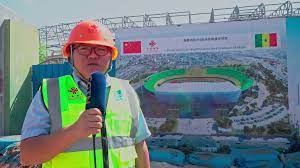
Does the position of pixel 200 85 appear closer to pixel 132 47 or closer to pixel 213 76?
pixel 213 76

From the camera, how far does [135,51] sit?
26.0 ft

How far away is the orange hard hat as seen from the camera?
1.67 metres

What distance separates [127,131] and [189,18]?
932cm

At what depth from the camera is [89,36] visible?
1680mm

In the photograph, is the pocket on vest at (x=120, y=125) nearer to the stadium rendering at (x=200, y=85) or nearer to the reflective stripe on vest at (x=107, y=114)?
the reflective stripe on vest at (x=107, y=114)

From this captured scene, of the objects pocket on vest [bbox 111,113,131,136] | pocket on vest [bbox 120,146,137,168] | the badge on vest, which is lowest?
pocket on vest [bbox 120,146,137,168]

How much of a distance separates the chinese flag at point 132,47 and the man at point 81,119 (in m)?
6.10

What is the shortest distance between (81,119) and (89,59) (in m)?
0.39

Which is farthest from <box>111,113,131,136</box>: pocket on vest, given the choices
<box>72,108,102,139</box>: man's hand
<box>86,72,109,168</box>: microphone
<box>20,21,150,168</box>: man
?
<box>72,108,102,139</box>: man's hand

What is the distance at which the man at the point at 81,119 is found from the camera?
1.43 metres

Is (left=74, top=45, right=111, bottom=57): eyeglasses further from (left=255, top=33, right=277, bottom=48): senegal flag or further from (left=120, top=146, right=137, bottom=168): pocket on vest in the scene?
(left=255, top=33, right=277, bottom=48): senegal flag

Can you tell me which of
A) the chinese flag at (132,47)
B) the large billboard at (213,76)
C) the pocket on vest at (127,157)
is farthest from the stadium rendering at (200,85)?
the pocket on vest at (127,157)

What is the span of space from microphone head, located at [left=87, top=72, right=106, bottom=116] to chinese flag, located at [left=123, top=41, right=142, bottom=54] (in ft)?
21.4

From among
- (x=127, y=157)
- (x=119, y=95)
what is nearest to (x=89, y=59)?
(x=119, y=95)
